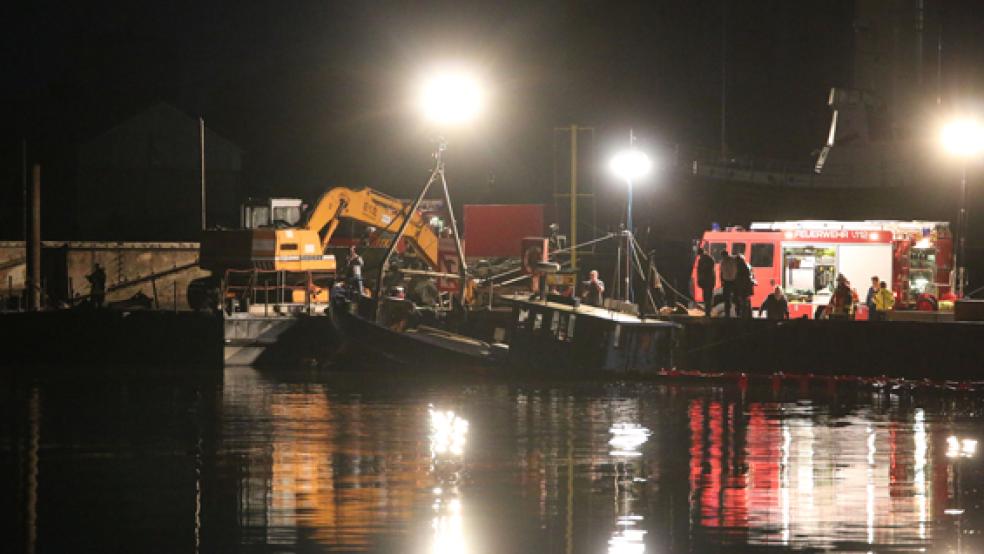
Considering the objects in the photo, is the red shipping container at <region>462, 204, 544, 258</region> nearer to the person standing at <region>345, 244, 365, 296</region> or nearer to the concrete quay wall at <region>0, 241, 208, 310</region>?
the concrete quay wall at <region>0, 241, 208, 310</region>

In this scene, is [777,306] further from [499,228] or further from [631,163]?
[499,228]

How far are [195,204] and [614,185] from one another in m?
19.0

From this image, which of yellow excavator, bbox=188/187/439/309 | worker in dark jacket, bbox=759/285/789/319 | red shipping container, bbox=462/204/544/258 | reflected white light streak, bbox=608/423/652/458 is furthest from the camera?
red shipping container, bbox=462/204/544/258

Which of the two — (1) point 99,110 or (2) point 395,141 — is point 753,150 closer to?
(2) point 395,141

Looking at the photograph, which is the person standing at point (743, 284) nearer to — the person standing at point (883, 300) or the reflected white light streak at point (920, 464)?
the person standing at point (883, 300)

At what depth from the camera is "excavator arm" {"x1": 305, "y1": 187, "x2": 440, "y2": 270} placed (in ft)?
129

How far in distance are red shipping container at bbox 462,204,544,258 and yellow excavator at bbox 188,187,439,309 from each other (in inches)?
356

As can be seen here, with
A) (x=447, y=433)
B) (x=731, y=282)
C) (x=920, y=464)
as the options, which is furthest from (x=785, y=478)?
(x=731, y=282)

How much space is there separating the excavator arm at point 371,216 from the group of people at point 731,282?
7.13 meters

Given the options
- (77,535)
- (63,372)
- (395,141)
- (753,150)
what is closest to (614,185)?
(753,150)

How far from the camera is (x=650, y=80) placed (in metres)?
63.0

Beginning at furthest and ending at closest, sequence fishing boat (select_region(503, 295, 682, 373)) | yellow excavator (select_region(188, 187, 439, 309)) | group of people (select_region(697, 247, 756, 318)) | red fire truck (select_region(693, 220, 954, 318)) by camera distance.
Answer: yellow excavator (select_region(188, 187, 439, 309)), red fire truck (select_region(693, 220, 954, 318)), group of people (select_region(697, 247, 756, 318)), fishing boat (select_region(503, 295, 682, 373))

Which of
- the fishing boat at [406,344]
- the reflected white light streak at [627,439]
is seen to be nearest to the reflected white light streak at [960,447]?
the reflected white light streak at [627,439]

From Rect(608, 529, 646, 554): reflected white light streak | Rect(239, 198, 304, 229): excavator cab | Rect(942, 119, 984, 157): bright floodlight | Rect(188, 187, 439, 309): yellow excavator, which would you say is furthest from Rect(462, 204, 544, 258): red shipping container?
Rect(608, 529, 646, 554): reflected white light streak
